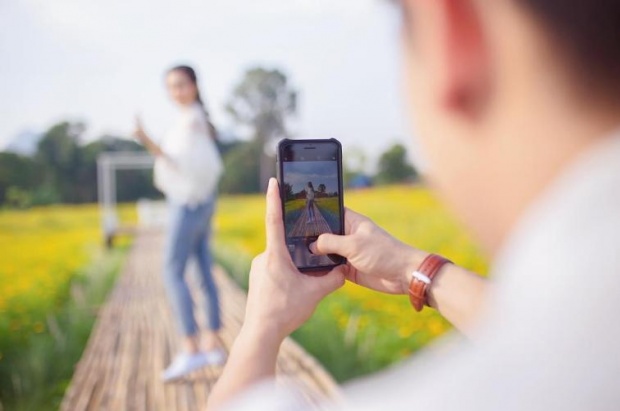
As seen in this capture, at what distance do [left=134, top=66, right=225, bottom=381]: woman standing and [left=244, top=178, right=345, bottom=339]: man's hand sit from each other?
0.91 meters

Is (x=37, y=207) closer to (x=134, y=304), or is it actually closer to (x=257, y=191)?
(x=134, y=304)

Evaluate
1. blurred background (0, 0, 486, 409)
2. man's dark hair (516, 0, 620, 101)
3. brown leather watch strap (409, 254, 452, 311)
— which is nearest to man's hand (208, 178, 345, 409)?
brown leather watch strap (409, 254, 452, 311)

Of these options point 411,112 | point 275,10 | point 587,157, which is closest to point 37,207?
point 275,10

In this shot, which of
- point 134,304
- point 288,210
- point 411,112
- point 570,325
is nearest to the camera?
point 570,325

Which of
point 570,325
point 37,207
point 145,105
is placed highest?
point 145,105

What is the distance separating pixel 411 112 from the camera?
16.5 inches

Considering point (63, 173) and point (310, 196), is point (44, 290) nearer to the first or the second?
point (63, 173)

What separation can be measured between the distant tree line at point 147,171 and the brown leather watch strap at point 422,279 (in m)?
0.80

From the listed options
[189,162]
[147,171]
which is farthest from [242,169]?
[147,171]

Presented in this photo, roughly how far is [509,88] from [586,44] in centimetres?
5

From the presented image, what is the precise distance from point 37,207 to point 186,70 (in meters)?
0.48

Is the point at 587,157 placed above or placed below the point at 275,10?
below

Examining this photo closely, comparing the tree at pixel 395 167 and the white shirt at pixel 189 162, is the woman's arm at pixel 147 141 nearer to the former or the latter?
the white shirt at pixel 189 162

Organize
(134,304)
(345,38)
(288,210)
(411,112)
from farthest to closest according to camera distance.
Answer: (134,304) → (345,38) → (288,210) → (411,112)
